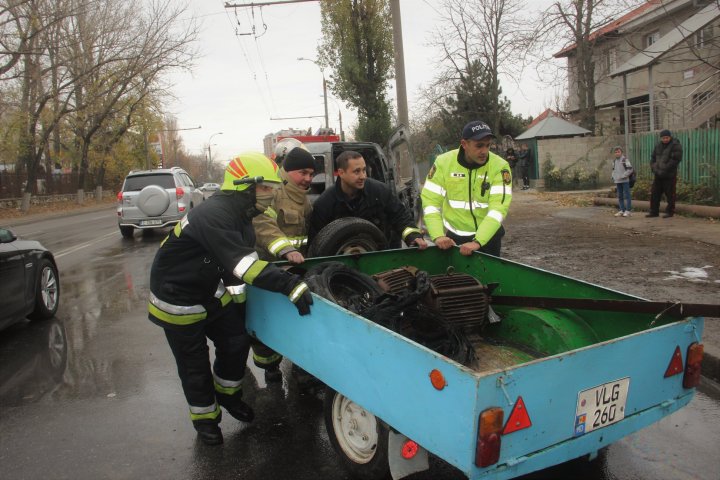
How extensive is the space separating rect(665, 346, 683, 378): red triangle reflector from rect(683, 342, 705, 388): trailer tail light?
53mm

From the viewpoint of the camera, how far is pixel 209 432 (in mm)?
3506

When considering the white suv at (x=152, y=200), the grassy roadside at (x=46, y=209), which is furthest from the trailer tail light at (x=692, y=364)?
the grassy roadside at (x=46, y=209)

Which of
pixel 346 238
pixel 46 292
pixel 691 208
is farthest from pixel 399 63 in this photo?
pixel 346 238

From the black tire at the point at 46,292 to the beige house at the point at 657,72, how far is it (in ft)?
43.6

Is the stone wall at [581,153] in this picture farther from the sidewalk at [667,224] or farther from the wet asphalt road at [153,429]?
the wet asphalt road at [153,429]

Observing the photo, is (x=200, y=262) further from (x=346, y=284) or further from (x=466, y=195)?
(x=466, y=195)

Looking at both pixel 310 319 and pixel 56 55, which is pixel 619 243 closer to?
pixel 310 319

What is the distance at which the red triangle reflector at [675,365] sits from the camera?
268 cm

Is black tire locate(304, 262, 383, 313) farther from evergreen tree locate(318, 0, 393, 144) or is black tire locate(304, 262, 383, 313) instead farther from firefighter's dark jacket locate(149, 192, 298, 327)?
evergreen tree locate(318, 0, 393, 144)

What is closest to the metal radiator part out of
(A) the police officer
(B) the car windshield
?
(A) the police officer

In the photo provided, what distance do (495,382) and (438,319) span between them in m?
1.30

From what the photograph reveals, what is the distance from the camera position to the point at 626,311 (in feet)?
9.77

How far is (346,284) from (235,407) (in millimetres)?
1123

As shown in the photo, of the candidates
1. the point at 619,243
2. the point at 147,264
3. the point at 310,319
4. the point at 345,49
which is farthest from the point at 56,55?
the point at 310,319
